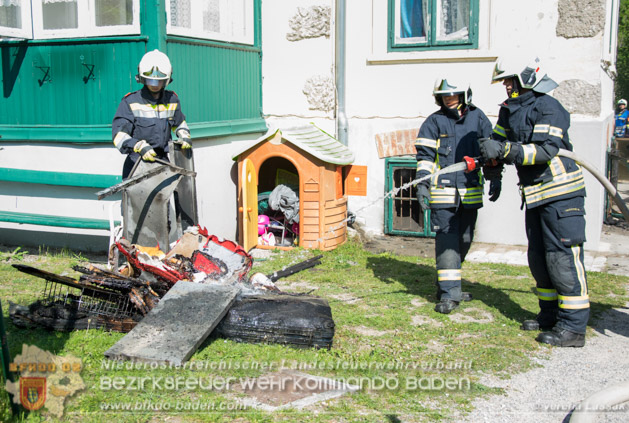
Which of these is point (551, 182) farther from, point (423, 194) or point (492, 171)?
point (423, 194)

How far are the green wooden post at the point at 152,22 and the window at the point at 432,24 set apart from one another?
321 cm

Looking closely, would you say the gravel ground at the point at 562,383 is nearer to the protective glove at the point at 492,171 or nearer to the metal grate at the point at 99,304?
the protective glove at the point at 492,171

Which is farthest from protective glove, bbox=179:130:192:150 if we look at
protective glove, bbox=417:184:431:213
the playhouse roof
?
protective glove, bbox=417:184:431:213

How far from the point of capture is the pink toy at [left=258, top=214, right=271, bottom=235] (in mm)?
9016

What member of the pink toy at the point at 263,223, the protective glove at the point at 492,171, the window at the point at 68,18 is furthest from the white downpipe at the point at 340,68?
the protective glove at the point at 492,171

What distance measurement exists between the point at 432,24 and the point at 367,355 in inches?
212

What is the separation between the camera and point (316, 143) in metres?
8.65

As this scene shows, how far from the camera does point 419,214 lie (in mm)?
9375

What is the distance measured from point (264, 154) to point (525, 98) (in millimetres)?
3932

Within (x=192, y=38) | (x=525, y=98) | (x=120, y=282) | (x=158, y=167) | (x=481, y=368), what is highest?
(x=192, y=38)

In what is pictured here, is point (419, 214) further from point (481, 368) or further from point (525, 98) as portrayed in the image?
point (481, 368)

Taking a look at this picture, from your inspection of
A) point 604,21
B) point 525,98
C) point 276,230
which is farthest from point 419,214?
point 525,98

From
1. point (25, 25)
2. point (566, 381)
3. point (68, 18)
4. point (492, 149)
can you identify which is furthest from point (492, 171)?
point (25, 25)

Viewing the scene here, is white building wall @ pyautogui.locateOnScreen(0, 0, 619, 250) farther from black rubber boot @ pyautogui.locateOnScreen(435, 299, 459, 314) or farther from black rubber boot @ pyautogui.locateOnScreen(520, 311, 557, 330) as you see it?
black rubber boot @ pyautogui.locateOnScreen(520, 311, 557, 330)
